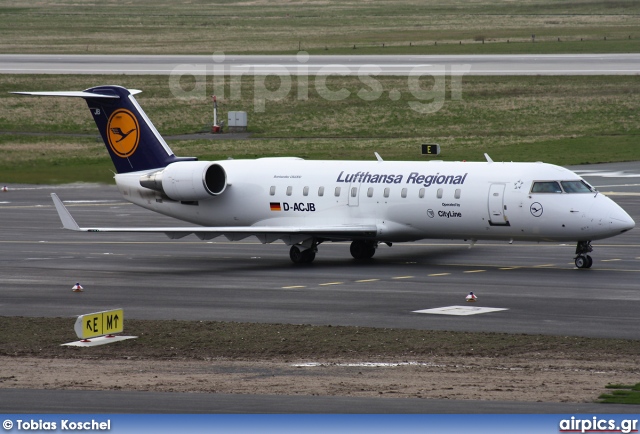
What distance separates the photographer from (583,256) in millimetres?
36219

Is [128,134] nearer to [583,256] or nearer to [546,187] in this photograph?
[546,187]

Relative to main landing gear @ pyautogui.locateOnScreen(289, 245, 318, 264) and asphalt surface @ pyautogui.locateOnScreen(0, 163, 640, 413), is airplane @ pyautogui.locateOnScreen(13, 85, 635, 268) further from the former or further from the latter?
asphalt surface @ pyautogui.locateOnScreen(0, 163, 640, 413)

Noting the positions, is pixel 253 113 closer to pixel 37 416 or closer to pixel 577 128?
pixel 577 128

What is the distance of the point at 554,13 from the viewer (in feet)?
640

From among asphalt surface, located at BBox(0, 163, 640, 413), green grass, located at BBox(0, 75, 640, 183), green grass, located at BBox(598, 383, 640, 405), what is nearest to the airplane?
asphalt surface, located at BBox(0, 163, 640, 413)

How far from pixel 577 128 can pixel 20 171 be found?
130ft

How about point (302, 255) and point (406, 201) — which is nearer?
point (406, 201)

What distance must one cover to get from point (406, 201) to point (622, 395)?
19.4 metres

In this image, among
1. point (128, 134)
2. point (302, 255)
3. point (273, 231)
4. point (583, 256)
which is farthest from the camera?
point (128, 134)

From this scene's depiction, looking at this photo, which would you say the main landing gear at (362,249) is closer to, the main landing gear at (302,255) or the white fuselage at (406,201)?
the white fuselage at (406,201)

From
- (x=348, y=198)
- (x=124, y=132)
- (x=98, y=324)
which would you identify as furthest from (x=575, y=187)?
(x=98, y=324)

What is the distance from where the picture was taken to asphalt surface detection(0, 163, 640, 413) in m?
25.2

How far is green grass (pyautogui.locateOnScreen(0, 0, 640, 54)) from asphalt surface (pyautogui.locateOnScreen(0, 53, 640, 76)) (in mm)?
8840

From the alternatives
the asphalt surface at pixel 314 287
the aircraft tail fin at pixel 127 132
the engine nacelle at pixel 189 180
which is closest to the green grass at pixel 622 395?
the asphalt surface at pixel 314 287
